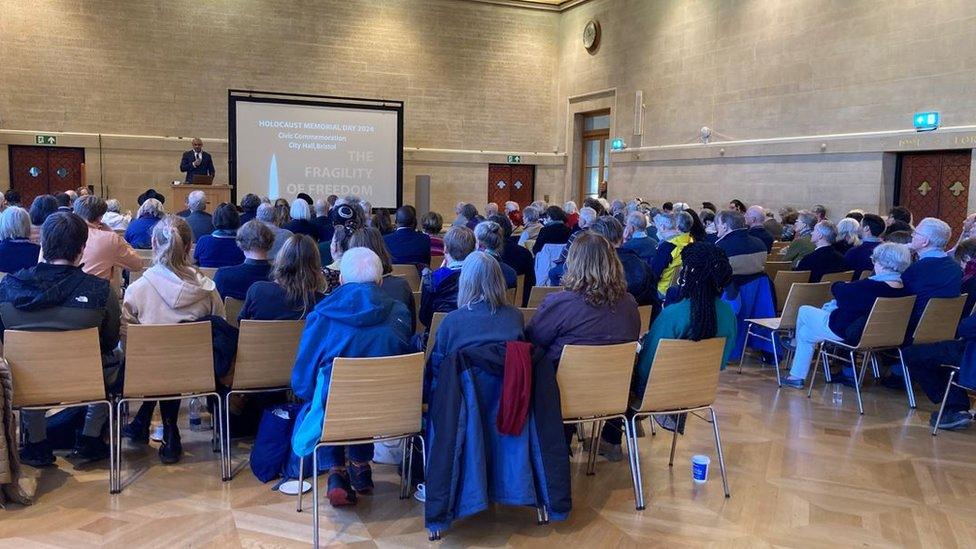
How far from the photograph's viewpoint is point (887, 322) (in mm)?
5219

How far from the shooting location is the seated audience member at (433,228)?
6.64m

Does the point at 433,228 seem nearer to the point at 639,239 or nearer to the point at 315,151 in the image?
the point at 639,239

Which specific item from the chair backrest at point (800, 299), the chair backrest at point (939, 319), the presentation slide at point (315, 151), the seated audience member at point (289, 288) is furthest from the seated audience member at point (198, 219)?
the presentation slide at point (315, 151)

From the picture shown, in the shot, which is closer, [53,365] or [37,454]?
[53,365]

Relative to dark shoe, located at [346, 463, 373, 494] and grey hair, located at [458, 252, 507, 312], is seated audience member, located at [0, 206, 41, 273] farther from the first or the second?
grey hair, located at [458, 252, 507, 312]

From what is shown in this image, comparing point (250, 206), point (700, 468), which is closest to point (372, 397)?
point (700, 468)

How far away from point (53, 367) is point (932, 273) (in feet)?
17.6

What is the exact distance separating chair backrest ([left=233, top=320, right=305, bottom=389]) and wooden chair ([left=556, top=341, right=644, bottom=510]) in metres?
1.33

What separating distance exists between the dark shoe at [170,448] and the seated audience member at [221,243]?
1.96 m

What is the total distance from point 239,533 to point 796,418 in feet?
12.1

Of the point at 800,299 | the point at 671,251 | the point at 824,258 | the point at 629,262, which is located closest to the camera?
the point at 629,262

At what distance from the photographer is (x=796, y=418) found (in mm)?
5176

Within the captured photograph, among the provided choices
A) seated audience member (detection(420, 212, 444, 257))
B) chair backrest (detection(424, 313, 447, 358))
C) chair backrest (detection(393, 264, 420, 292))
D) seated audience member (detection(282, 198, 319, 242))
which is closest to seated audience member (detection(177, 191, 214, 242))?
seated audience member (detection(282, 198, 319, 242))

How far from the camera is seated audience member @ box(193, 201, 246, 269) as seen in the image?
5797 millimetres
